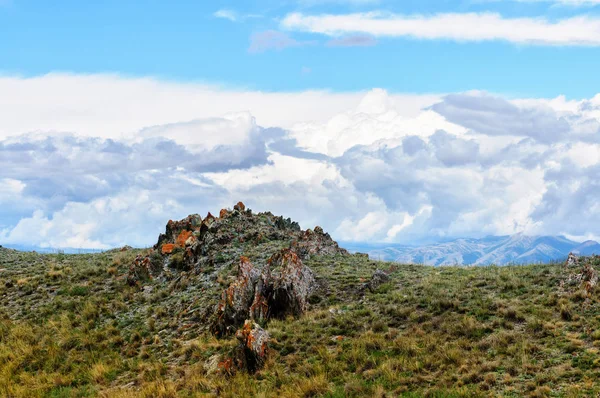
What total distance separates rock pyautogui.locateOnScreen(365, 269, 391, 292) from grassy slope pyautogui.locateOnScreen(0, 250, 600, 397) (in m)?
0.66

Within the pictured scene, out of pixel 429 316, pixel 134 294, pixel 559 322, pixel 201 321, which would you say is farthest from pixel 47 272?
pixel 559 322

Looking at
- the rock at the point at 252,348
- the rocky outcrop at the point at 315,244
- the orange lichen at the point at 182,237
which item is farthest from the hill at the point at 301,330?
the orange lichen at the point at 182,237

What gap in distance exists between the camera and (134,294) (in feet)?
125

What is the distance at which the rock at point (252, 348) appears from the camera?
2380cm

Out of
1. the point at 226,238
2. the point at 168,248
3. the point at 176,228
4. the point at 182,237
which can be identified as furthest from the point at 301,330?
the point at 176,228

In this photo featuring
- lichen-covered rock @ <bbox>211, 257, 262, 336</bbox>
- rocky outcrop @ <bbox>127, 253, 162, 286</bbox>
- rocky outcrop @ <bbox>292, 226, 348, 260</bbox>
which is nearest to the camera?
lichen-covered rock @ <bbox>211, 257, 262, 336</bbox>

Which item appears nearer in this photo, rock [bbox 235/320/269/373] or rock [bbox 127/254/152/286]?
rock [bbox 235/320/269/373]

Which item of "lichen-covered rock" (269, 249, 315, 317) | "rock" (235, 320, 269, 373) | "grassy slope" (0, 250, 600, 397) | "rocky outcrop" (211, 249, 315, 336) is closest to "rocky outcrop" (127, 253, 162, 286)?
"grassy slope" (0, 250, 600, 397)

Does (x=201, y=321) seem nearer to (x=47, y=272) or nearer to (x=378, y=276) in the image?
(x=378, y=276)

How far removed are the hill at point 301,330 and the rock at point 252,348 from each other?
0.22 feet

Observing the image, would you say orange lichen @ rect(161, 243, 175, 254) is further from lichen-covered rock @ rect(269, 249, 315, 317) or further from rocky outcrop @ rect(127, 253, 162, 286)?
lichen-covered rock @ rect(269, 249, 315, 317)

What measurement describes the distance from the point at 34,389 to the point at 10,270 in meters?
26.7

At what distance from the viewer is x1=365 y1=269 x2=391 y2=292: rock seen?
32.7m

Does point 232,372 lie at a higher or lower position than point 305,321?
lower
